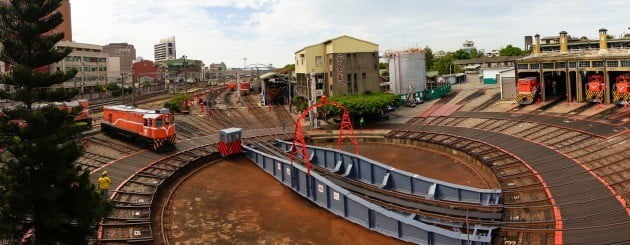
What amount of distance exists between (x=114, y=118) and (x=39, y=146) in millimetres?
24928

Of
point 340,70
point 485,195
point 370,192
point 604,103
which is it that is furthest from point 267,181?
point 604,103

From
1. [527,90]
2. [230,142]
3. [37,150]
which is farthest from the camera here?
[527,90]

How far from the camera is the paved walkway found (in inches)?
607

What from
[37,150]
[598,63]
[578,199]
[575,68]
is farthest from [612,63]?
[37,150]

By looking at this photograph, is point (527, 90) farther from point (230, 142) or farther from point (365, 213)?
point (365, 213)

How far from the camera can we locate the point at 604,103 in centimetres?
3541

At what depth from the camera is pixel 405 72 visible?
53312 mm

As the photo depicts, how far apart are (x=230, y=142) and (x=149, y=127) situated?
573 centimetres

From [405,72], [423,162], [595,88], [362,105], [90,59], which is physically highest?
[90,59]

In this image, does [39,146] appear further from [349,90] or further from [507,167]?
[349,90]

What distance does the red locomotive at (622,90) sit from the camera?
33188 mm

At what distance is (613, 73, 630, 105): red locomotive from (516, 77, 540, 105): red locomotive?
6.66m

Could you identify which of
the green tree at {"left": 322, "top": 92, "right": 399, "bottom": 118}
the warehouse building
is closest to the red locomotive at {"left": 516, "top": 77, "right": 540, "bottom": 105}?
the warehouse building

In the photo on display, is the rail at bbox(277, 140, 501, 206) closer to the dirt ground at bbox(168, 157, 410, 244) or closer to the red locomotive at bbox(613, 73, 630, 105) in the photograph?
the dirt ground at bbox(168, 157, 410, 244)
